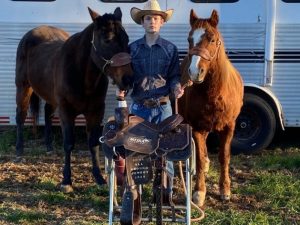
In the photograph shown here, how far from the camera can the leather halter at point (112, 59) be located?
4758 millimetres

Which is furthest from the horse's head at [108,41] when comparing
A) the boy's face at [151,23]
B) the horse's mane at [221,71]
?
the horse's mane at [221,71]

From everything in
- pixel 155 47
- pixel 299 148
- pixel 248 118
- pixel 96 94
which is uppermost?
pixel 155 47

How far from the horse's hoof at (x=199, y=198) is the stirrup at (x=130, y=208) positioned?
1.31m

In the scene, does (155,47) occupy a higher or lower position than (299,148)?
higher

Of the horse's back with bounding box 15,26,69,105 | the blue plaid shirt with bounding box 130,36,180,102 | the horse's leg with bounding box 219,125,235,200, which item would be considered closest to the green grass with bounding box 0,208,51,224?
the blue plaid shirt with bounding box 130,36,180,102

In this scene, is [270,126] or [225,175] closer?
[225,175]

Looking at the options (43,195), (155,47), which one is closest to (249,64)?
(155,47)

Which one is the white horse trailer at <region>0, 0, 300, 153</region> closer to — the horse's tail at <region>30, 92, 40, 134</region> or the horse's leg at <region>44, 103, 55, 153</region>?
the horse's leg at <region>44, 103, 55, 153</region>

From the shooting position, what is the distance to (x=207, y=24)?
16.3 ft

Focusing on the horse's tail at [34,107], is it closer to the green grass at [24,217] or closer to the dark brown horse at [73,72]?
the dark brown horse at [73,72]

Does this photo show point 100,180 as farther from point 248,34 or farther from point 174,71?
point 248,34

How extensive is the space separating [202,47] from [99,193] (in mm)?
1986

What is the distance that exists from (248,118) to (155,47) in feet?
10.6

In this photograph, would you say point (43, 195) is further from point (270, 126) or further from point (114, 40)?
point (270, 126)
